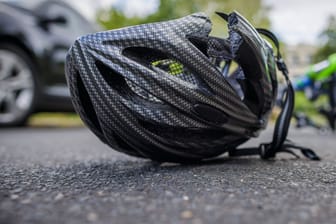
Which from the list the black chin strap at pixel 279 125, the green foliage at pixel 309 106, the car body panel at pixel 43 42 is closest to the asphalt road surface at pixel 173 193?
the black chin strap at pixel 279 125

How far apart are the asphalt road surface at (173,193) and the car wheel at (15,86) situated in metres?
3.17

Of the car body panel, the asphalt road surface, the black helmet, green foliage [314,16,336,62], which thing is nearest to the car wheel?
the car body panel

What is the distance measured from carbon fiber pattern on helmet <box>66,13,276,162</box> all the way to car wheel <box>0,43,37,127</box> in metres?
3.66

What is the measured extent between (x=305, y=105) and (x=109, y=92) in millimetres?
6452

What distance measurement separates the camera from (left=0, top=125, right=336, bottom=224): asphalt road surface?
1.14 m

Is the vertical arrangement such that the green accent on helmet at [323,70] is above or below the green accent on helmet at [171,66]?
above

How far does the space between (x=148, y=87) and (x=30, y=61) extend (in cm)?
404

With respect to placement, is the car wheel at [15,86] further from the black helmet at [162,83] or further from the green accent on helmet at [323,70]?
the green accent on helmet at [323,70]

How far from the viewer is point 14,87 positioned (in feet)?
17.0

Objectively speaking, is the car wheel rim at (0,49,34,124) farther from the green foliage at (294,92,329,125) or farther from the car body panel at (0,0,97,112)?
the green foliage at (294,92,329,125)

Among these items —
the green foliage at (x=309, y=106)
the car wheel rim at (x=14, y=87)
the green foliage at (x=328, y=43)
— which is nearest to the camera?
the car wheel rim at (x=14, y=87)

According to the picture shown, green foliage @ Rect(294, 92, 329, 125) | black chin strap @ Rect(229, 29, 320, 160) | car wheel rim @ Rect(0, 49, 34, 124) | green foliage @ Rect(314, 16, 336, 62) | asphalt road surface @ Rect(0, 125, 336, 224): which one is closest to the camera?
asphalt road surface @ Rect(0, 125, 336, 224)

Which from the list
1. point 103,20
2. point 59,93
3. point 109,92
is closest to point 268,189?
point 109,92

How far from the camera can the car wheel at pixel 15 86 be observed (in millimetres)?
5148
